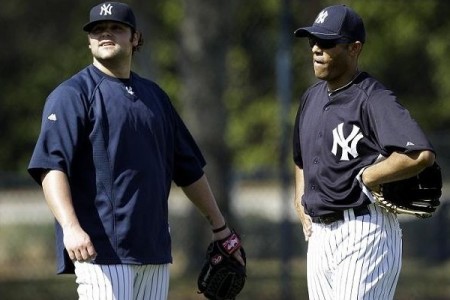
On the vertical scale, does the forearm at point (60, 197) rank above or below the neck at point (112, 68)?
below

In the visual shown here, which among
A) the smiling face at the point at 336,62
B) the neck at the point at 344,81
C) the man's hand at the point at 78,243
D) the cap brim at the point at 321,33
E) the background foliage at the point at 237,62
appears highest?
the background foliage at the point at 237,62

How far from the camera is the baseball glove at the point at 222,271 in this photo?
20.5 feet

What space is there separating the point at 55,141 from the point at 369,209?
59.2 inches

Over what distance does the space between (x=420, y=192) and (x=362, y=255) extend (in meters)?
0.43

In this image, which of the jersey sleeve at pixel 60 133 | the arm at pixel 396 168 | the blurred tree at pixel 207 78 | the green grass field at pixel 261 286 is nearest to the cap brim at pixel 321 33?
the arm at pixel 396 168

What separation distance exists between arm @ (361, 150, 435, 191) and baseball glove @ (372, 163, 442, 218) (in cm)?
9

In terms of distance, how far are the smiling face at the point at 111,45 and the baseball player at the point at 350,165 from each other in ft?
2.83

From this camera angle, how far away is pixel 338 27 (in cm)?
576

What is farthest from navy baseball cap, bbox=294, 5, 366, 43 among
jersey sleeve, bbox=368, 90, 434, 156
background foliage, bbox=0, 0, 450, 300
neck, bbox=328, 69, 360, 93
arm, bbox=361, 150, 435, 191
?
background foliage, bbox=0, 0, 450, 300

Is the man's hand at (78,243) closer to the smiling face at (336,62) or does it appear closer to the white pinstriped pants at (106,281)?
the white pinstriped pants at (106,281)

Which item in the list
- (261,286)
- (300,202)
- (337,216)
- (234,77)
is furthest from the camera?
(234,77)

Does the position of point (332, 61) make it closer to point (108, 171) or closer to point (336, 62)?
point (336, 62)

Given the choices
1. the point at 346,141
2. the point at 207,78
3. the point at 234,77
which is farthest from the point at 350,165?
the point at 234,77

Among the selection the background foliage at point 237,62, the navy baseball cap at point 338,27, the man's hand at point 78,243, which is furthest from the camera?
the background foliage at point 237,62
